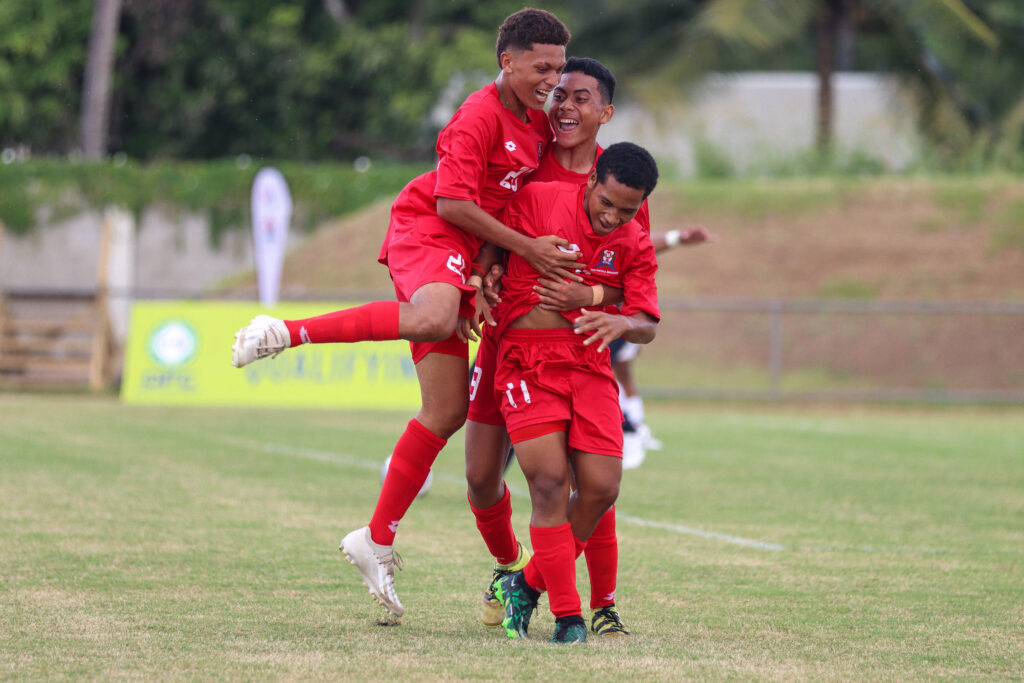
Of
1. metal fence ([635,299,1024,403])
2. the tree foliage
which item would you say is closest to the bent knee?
metal fence ([635,299,1024,403])

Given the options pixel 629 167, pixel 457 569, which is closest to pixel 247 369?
pixel 457 569

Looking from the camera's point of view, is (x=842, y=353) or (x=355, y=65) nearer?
(x=842, y=353)

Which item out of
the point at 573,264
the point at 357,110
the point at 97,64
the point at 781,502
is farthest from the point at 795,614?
the point at 357,110

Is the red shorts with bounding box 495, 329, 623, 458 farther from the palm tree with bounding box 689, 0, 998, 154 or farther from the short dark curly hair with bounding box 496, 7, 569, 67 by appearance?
the palm tree with bounding box 689, 0, 998, 154

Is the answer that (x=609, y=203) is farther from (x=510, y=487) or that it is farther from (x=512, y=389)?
(x=510, y=487)

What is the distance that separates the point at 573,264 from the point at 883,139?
28.7 metres

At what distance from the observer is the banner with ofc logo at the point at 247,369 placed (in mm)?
17484

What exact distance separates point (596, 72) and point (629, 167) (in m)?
0.65

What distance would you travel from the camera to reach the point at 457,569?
6.43 m

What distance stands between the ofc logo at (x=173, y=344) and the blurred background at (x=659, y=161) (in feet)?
12.4

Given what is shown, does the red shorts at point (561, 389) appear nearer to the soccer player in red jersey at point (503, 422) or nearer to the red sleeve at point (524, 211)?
the soccer player in red jersey at point (503, 422)

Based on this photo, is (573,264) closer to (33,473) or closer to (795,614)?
(795,614)

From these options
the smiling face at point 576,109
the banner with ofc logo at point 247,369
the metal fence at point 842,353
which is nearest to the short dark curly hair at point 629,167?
the smiling face at point 576,109

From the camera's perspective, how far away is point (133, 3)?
111ft
